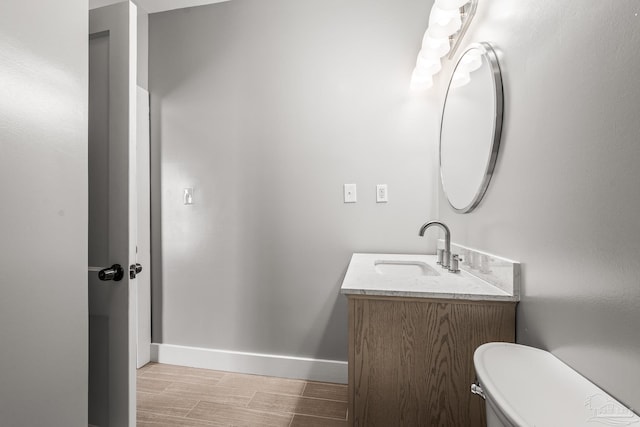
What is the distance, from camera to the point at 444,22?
1350 millimetres

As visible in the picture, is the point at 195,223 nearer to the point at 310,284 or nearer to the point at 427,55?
the point at 310,284

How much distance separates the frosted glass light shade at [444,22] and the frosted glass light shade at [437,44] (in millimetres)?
32

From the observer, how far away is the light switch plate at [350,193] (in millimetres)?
1844

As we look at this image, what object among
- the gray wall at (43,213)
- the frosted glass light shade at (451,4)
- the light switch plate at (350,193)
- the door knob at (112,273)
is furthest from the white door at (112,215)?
the frosted glass light shade at (451,4)

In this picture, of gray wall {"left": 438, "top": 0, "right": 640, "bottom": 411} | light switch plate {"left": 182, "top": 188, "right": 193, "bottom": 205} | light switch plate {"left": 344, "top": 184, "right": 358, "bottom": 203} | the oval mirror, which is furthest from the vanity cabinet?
light switch plate {"left": 182, "top": 188, "right": 193, "bottom": 205}

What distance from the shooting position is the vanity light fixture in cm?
128

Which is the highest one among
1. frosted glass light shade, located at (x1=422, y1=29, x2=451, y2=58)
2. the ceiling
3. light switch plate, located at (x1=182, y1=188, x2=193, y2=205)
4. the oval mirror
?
the ceiling

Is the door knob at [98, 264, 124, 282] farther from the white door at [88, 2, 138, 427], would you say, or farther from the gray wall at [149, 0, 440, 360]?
the gray wall at [149, 0, 440, 360]

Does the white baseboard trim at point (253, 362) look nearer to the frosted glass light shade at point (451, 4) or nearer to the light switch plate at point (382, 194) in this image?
the light switch plate at point (382, 194)

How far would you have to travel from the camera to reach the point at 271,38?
1.97 m

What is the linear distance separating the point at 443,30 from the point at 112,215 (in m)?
1.72

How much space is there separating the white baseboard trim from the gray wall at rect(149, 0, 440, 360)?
2.0 inches

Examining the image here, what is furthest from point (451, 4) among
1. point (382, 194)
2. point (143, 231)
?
point (143, 231)

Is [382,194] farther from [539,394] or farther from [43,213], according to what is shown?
[43,213]
